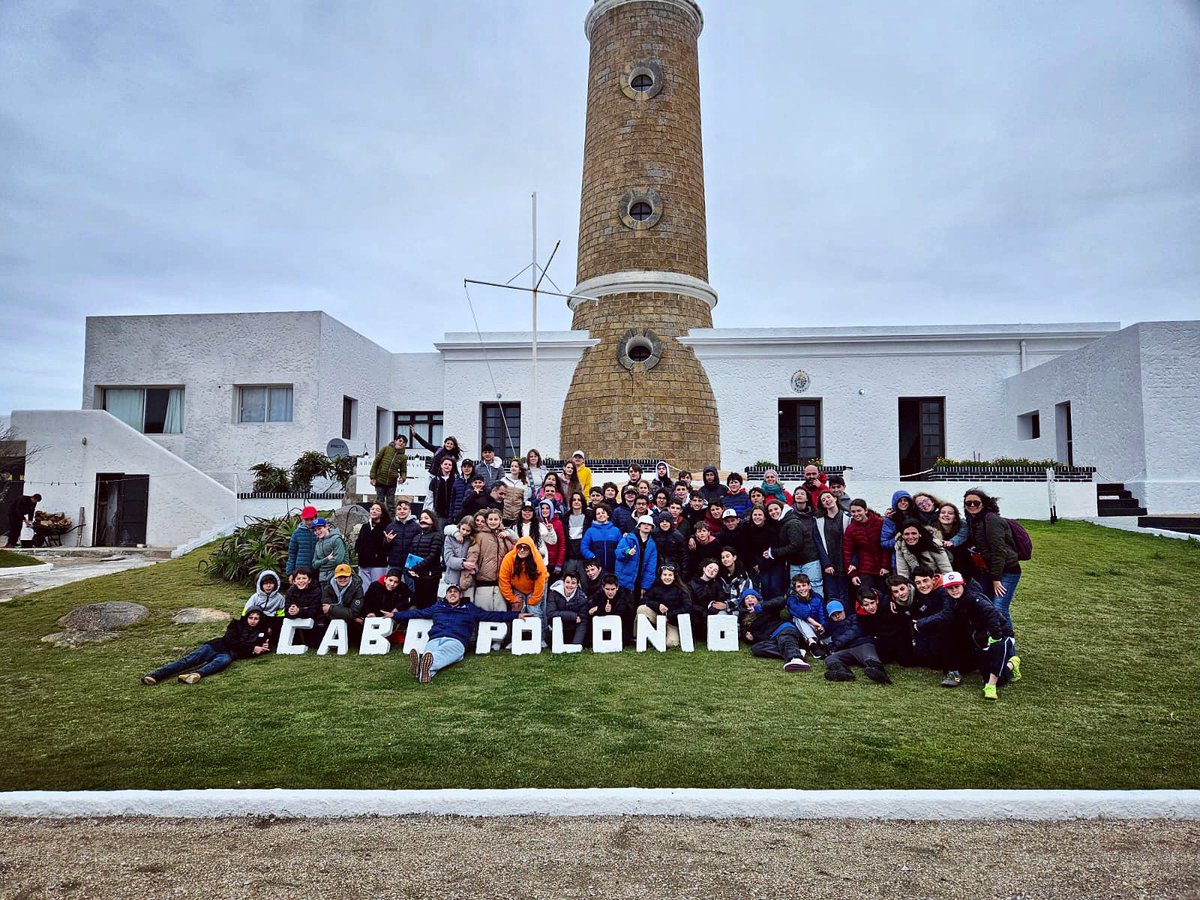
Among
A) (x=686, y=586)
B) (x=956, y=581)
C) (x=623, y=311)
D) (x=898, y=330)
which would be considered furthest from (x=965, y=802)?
(x=898, y=330)

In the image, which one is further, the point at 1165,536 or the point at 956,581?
the point at 1165,536

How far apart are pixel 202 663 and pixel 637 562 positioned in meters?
4.07

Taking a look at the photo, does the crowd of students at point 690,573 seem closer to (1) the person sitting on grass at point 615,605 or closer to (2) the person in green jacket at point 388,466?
(1) the person sitting on grass at point 615,605

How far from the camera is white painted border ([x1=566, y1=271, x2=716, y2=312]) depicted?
17.2 metres

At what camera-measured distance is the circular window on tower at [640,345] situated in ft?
56.7

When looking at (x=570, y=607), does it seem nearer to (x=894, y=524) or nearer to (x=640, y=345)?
(x=894, y=524)

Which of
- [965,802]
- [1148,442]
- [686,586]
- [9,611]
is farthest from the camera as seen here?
[1148,442]

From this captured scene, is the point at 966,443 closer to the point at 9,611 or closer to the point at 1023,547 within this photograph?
the point at 1023,547

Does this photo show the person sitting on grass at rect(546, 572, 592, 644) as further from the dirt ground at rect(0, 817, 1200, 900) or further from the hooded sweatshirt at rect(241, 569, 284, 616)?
the dirt ground at rect(0, 817, 1200, 900)

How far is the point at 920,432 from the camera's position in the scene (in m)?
18.1

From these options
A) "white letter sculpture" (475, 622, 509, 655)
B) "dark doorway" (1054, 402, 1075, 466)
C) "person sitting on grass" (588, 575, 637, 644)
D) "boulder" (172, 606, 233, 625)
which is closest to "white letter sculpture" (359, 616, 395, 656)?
"white letter sculpture" (475, 622, 509, 655)

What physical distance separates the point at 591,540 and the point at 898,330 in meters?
12.5

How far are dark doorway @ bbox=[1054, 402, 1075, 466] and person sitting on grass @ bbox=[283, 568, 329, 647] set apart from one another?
579 inches

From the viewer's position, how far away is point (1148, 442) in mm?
13406
